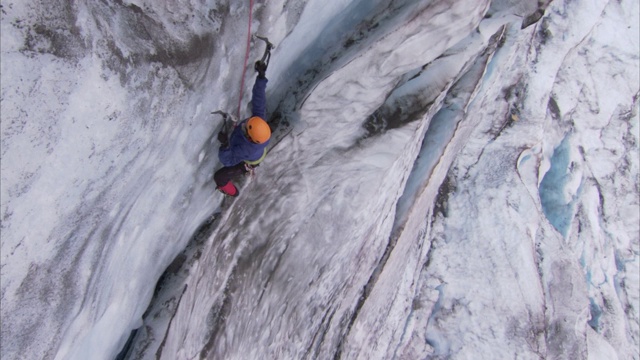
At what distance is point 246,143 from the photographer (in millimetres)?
2939

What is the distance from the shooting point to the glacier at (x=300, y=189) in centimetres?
221

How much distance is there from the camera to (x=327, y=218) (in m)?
3.99

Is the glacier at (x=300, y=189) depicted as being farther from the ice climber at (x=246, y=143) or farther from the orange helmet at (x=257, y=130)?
the orange helmet at (x=257, y=130)

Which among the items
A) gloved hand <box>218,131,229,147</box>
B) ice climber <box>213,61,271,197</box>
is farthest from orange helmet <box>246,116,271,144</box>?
gloved hand <box>218,131,229,147</box>

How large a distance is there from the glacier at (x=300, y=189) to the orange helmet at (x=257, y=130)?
0.40 meters

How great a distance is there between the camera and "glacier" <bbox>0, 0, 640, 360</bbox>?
7.25 feet

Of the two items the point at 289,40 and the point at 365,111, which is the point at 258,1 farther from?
the point at 365,111

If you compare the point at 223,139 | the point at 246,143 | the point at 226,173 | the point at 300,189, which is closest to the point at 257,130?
the point at 246,143

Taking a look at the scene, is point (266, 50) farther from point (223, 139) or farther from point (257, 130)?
point (223, 139)

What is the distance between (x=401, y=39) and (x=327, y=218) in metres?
1.84

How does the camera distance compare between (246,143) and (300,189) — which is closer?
(246,143)

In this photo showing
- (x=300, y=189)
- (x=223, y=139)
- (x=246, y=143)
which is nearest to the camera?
(x=246, y=143)

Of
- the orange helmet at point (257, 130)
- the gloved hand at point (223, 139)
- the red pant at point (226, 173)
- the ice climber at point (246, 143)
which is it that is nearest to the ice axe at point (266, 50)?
the ice climber at point (246, 143)

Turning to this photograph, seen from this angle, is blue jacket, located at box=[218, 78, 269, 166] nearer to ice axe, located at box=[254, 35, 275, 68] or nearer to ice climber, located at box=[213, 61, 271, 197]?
ice climber, located at box=[213, 61, 271, 197]
